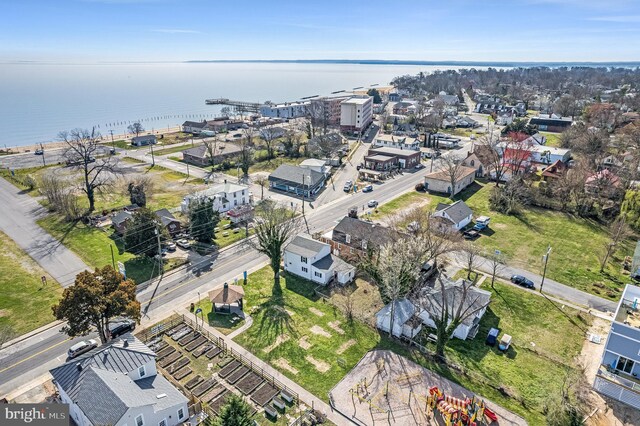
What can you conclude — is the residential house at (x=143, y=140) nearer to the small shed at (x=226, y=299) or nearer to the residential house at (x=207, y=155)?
the residential house at (x=207, y=155)

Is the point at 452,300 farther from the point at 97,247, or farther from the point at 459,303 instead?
the point at 97,247

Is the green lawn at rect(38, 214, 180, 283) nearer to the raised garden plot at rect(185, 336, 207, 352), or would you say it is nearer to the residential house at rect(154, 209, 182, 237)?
the residential house at rect(154, 209, 182, 237)

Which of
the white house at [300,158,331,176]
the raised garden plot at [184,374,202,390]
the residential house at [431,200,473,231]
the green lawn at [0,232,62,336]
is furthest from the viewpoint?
the white house at [300,158,331,176]

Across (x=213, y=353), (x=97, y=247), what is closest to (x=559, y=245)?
(x=213, y=353)

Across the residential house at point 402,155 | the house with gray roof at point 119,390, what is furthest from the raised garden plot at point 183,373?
the residential house at point 402,155

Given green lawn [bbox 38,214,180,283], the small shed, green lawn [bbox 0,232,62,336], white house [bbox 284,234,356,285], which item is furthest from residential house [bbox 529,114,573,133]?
green lawn [bbox 0,232,62,336]
